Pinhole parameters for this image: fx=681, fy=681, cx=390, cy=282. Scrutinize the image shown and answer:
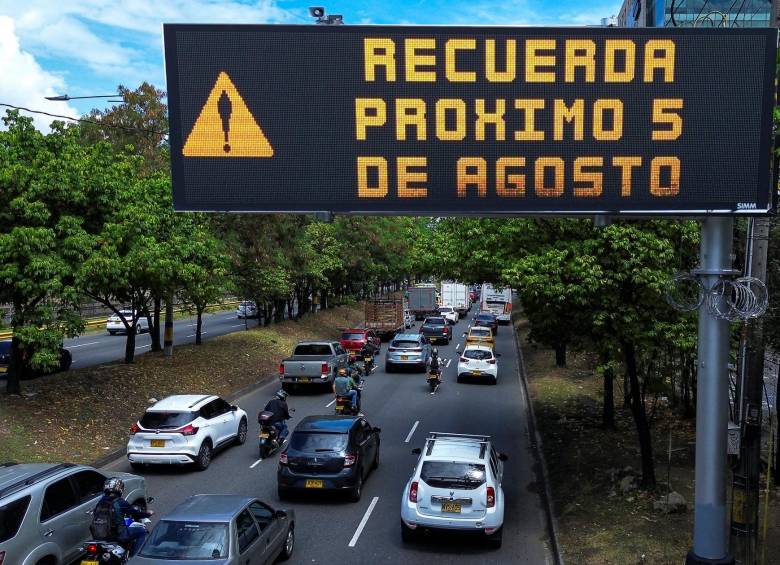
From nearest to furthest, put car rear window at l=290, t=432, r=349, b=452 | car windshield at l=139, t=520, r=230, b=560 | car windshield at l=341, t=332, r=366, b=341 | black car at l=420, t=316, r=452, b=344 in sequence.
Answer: car windshield at l=139, t=520, r=230, b=560 < car rear window at l=290, t=432, r=349, b=452 < car windshield at l=341, t=332, r=366, b=341 < black car at l=420, t=316, r=452, b=344

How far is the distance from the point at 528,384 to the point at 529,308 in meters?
14.4

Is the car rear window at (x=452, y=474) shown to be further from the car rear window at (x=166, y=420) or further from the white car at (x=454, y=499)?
the car rear window at (x=166, y=420)

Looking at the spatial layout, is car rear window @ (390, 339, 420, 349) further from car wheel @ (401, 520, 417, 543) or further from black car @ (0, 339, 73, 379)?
car wheel @ (401, 520, 417, 543)

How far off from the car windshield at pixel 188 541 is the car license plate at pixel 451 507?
3.81 metres

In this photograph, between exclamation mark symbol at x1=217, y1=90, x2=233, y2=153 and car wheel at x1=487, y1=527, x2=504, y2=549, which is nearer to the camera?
exclamation mark symbol at x1=217, y1=90, x2=233, y2=153

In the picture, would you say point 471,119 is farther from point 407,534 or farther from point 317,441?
point 317,441

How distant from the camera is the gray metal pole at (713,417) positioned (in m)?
8.51

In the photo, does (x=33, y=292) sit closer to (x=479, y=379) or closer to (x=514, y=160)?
(x=514, y=160)

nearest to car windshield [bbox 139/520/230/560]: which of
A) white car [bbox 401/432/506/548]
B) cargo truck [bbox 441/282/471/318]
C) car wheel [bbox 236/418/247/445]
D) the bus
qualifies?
white car [bbox 401/432/506/548]

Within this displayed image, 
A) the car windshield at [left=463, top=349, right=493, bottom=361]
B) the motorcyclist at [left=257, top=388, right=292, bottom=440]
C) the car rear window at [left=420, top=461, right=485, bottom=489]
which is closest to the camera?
the car rear window at [left=420, top=461, right=485, bottom=489]

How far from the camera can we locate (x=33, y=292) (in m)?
16.5

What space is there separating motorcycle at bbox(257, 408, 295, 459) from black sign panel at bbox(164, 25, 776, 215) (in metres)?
9.87

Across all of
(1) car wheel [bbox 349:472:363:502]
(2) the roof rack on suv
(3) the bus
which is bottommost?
(3) the bus

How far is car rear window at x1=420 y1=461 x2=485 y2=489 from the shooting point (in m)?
11.1
